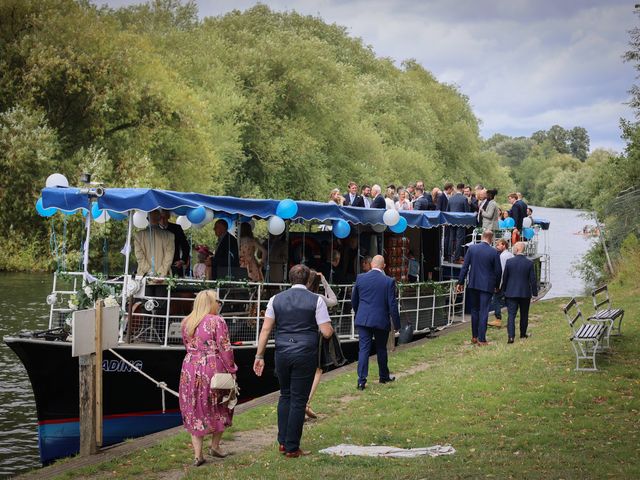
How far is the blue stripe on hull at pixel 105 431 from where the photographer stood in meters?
15.4

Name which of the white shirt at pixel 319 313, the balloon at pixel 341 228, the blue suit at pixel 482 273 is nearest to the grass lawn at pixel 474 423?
the blue suit at pixel 482 273

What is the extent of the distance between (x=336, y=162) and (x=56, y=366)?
43.6 meters

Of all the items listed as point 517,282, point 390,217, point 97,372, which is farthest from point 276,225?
point 97,372

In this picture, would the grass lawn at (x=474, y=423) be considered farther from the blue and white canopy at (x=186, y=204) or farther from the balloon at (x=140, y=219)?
the balloon at (x=140, y=219)

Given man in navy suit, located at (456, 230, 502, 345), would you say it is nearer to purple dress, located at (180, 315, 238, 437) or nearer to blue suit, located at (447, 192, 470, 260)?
blue suit, located at (447, 192, 470, 260)

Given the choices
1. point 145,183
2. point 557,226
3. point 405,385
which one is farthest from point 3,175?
point 557,226

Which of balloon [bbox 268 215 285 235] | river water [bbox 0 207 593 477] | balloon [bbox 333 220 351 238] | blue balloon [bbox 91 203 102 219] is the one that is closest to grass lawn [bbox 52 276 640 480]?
balloon [bbox 333 220 351 238]

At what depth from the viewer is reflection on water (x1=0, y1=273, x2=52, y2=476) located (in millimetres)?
15867

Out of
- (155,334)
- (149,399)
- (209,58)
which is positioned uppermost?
(209,58)

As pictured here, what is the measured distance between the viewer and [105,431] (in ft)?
52.5

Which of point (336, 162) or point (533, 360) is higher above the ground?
point (336, 162)

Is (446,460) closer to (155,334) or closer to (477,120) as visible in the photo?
(155,334)

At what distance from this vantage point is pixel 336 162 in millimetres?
57938

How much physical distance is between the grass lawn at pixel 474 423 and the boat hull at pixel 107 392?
306cm
